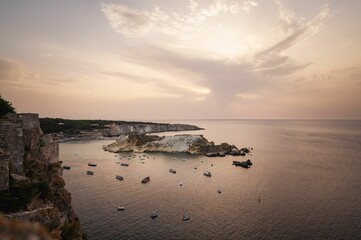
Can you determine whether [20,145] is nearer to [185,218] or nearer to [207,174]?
[185,218]

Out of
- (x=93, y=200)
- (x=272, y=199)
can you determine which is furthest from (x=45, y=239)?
(x=272, y=199)

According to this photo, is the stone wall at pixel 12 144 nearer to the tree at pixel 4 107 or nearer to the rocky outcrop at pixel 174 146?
the tree at pixel 4 107

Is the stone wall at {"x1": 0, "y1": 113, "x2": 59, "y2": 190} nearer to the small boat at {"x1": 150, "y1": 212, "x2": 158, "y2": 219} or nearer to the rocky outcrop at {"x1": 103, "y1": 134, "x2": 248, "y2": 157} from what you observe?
the small boat at {"x1": 150, "y1": 212, "x2": 158, "y2": 219}

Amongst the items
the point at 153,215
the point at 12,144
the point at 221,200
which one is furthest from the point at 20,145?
the point at 221,200

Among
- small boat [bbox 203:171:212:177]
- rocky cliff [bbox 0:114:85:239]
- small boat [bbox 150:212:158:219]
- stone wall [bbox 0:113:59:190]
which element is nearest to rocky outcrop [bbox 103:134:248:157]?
small boat [bbox 203:171:212:177]

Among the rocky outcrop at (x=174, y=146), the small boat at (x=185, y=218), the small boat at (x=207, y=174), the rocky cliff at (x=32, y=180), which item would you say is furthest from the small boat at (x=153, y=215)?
the rocky outcrop at (x=174, y=146)

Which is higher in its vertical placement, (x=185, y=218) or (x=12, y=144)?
(x=12, y=144)
